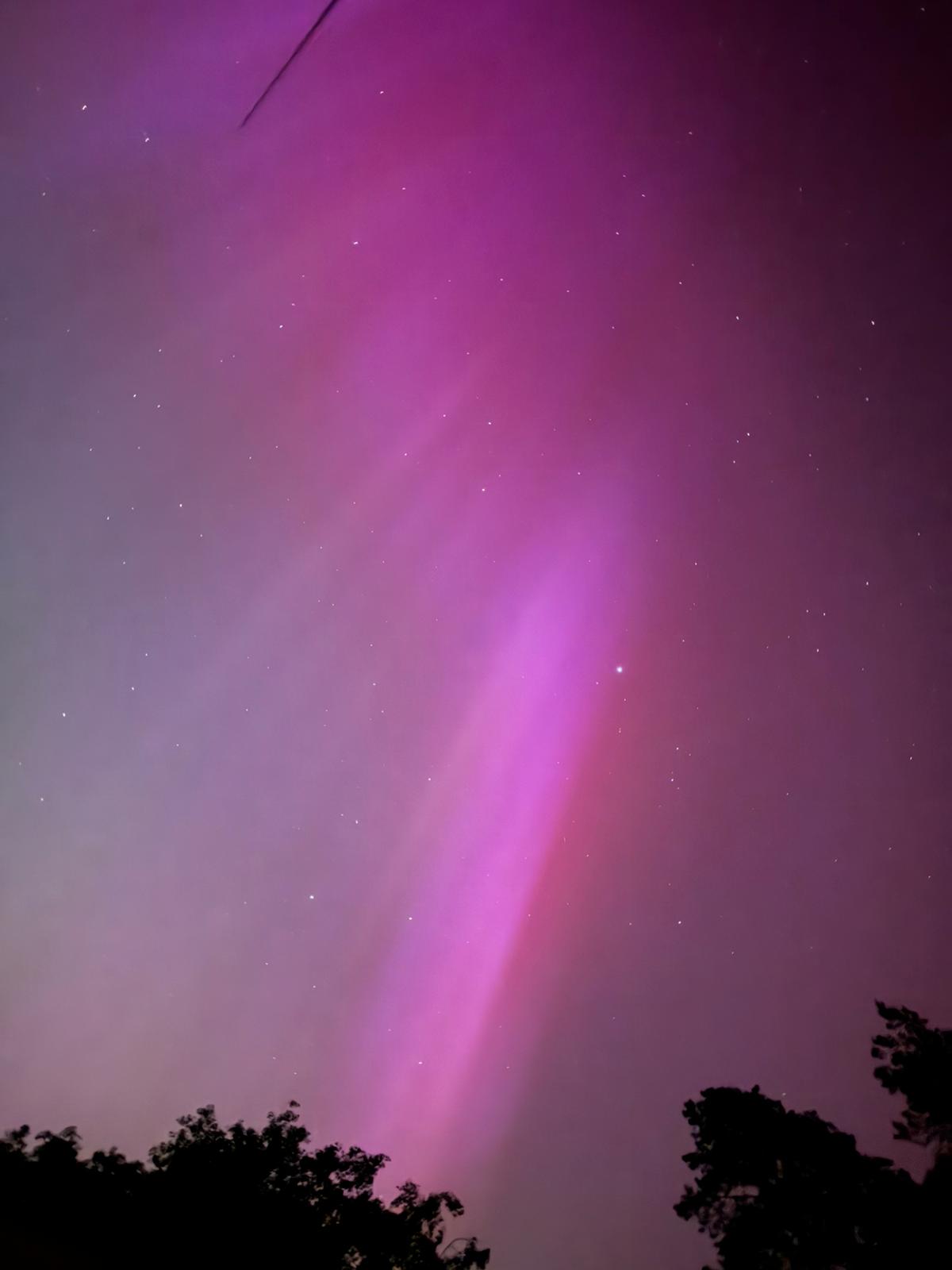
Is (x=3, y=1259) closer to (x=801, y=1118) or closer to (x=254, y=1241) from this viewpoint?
(x=254, y=1241)

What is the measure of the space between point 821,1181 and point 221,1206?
12217 mm

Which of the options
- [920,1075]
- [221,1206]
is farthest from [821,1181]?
[221,1206]

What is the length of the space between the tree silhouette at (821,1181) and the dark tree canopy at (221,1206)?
8821mm

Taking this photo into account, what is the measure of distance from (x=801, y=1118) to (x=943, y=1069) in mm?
2645

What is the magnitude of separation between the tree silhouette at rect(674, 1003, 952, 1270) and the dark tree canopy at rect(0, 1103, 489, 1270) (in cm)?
882

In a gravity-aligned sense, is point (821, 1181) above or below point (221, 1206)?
above

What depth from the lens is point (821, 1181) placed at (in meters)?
14.8

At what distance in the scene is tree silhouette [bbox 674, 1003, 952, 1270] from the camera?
13.5 metres

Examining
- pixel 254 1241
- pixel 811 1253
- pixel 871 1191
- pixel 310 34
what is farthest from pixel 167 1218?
pixel 310 34

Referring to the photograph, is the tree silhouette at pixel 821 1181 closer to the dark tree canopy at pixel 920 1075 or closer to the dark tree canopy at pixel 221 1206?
the dark tree canopy at pixel 920 1075

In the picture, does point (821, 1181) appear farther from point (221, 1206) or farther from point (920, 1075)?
point (221, 1206)

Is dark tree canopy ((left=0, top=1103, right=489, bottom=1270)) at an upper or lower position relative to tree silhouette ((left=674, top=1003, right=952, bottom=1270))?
lower

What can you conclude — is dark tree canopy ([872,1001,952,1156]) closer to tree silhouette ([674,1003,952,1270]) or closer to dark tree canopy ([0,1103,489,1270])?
tree silhouette ([674,1003,952,1270])

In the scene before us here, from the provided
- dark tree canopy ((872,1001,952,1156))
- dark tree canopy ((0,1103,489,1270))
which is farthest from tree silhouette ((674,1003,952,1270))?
dark tree canopy ((0,1103,489,1270))
